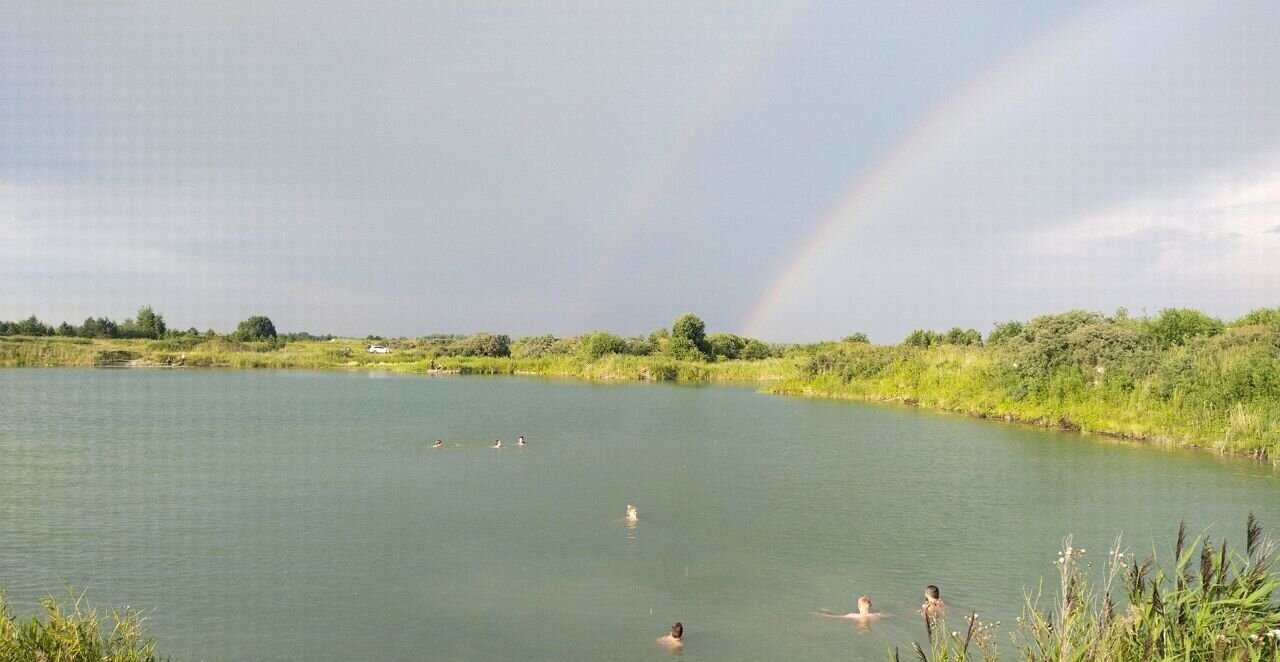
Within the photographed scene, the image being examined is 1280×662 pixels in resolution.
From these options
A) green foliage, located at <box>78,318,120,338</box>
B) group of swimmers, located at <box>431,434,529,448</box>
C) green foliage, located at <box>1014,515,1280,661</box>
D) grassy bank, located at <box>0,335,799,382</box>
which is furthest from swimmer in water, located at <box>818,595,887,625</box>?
green foliage, located at <box>78,318,120,338</box>

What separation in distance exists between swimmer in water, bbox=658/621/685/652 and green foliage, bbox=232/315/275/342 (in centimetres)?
11957

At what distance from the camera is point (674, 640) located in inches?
396

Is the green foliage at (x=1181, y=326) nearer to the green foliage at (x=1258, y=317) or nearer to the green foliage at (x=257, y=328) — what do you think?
the green foliage at (x=1258, y=317)

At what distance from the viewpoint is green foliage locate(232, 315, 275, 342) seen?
116606 millimetres

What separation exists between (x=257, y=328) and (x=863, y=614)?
136 meters

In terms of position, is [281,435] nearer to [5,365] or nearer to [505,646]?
[505,646]

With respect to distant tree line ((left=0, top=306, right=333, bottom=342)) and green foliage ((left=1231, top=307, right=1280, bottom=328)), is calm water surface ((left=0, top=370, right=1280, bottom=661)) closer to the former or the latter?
green foliage ((left=1231, top=307, right=1280, bottom=328))

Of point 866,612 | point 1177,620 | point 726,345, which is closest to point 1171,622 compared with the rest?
point 1177,620

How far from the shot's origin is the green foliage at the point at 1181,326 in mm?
37094

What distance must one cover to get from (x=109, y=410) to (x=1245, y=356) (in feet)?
159

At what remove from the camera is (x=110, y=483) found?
19.6m

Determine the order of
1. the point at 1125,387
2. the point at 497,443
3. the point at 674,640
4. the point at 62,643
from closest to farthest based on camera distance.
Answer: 1. the point at 62,643
2. the point at 674,640
3. the point at 497,443
4. the point at 1125,387

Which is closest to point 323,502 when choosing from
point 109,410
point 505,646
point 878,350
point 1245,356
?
point 505,646

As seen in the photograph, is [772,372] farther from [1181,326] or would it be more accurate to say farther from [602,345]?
[1181,326]
